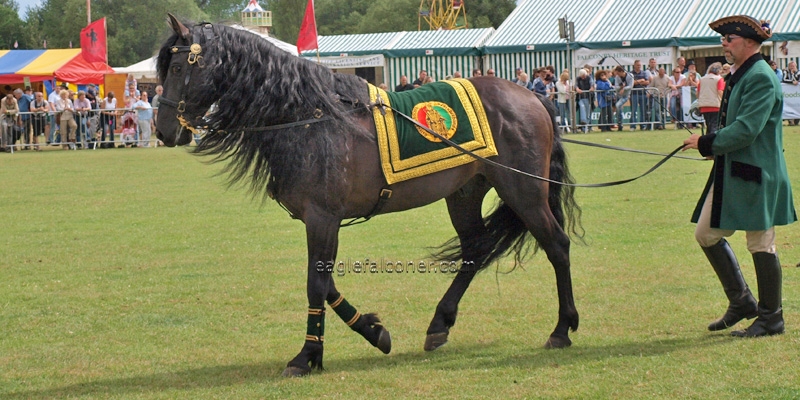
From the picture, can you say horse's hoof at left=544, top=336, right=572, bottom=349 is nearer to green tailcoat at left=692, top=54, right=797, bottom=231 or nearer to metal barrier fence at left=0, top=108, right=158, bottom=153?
green tailcoat at left=692, top=54, right=797, bottom=231

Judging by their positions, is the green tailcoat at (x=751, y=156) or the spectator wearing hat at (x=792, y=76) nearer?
the green tailcoat at (x=751, y=156)

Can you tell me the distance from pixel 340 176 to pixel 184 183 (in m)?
12.5

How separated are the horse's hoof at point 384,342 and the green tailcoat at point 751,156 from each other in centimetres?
222

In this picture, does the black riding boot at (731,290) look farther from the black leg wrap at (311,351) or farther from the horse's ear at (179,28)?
the horse's ear at (179,28)

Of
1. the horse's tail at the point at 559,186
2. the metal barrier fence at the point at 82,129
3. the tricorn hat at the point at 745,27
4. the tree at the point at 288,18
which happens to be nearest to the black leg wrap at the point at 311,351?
the horse's tail at the point at 559,186

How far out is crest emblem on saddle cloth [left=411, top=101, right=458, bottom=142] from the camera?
6427 mm

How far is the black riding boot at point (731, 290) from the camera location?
6.61 metres

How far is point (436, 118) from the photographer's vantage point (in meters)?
6.50

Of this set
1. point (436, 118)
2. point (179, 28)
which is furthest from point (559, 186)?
point (179, 28)

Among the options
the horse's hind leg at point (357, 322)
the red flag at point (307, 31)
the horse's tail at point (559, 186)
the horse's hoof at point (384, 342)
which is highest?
the red flag at point (307, 31)

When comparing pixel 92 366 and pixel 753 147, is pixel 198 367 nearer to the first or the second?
pixel 92 366

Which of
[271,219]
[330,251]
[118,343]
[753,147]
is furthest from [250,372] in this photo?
[271,219]

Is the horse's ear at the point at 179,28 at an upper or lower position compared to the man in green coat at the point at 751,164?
upper

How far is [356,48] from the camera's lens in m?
37.8
